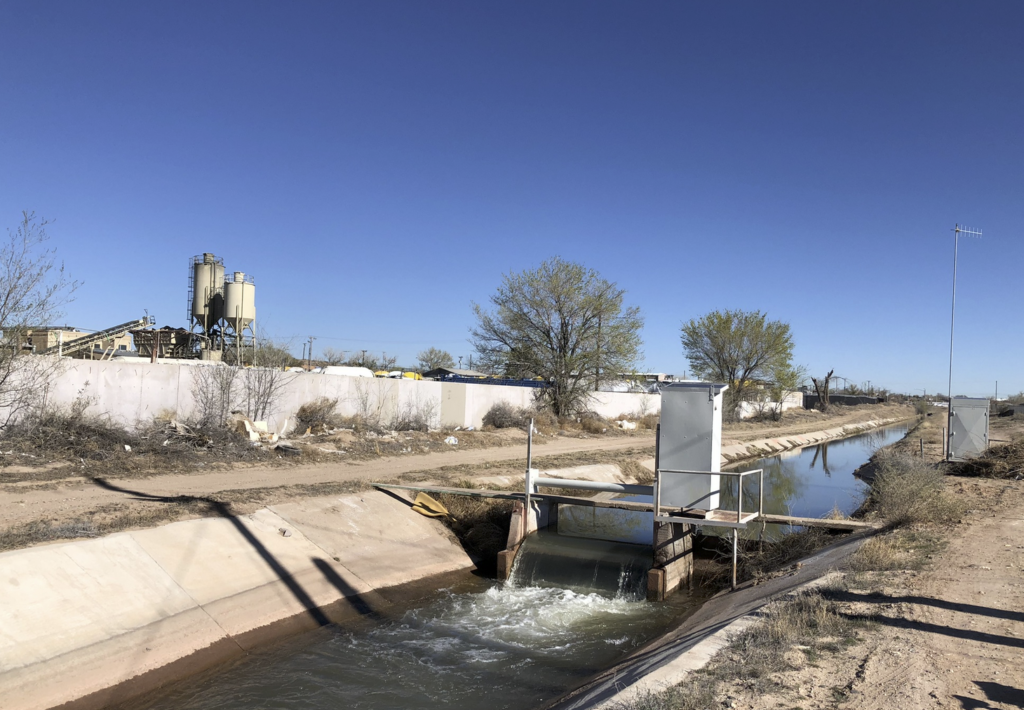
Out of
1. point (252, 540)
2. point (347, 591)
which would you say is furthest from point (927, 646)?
point (252, 540)

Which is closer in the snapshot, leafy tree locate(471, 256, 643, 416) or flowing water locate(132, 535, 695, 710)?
flowing water locate(132, 535, 695, 710)

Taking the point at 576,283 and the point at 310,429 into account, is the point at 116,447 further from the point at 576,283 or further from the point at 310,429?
the point at 576,283

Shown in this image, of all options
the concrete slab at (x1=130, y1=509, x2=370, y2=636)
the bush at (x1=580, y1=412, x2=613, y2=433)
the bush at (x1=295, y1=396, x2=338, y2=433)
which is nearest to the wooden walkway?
the concrete slab at (x1=130, y1=509, x2=370, y2=636)

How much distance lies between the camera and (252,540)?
1278 cm

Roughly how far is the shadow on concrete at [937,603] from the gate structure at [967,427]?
57.7 ft

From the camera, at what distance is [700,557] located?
15.5 meters

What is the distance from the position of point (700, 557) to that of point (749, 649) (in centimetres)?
883

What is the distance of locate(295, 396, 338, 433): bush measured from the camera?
26312mm

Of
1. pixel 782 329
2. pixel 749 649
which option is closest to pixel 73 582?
pixel 749 649

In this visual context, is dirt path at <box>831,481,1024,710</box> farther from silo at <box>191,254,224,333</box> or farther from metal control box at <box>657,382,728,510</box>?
silo at <box>191,254,224,333</box>

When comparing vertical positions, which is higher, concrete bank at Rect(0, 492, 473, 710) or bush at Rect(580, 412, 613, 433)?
bush at Rect(580, 412, 613, 433)

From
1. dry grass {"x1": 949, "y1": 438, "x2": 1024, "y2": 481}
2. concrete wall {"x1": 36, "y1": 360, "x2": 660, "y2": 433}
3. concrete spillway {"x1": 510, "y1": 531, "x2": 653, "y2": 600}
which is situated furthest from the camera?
concrete wall {"x1": 36, "y1": 360, "x2": 660, "y2": 433}

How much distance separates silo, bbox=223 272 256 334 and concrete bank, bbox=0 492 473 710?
27245mm

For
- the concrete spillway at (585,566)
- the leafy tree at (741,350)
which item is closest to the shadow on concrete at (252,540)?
the concrete spillway at (585,566)
